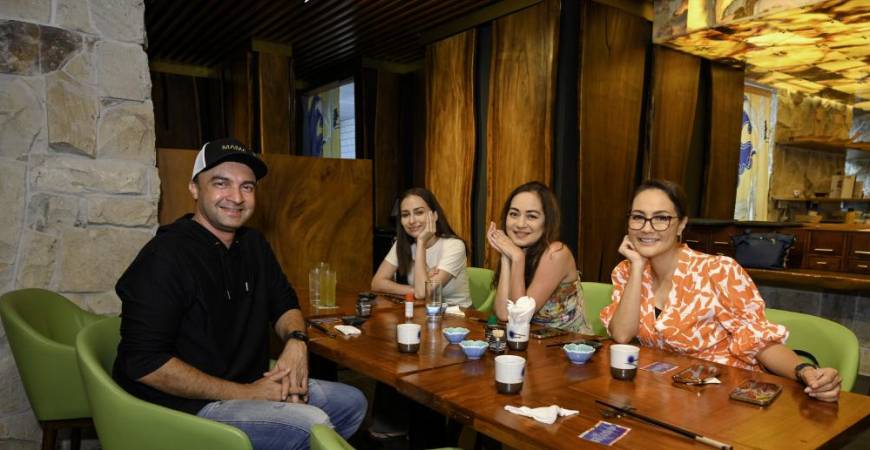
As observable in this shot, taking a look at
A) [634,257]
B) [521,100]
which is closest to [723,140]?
[521,100]

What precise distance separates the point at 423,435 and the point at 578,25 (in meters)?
3.41

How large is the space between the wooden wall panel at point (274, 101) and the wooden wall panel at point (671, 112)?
3908mm

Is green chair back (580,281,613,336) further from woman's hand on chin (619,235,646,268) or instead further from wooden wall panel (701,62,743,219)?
wooden wall panel (701,62,743,219)

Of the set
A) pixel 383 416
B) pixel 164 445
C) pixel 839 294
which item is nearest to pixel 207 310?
pixel 164 445

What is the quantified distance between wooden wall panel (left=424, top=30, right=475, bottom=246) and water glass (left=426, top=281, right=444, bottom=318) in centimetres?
287

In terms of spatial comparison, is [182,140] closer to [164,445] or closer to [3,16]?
[3,16]

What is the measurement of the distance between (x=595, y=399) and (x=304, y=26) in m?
5.24

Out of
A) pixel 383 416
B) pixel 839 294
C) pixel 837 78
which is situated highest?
pixel 837 78

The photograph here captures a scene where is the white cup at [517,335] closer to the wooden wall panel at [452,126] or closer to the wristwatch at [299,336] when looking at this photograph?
the wristwatch at [299,336]

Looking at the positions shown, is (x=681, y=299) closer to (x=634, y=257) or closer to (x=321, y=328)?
(x=634, y=257)

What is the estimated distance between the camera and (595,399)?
141cm

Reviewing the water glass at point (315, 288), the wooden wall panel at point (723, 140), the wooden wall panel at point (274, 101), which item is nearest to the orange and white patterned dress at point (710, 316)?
the water glass at point (315, 288)

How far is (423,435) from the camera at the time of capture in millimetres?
2176

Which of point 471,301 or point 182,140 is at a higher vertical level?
point 182,140
